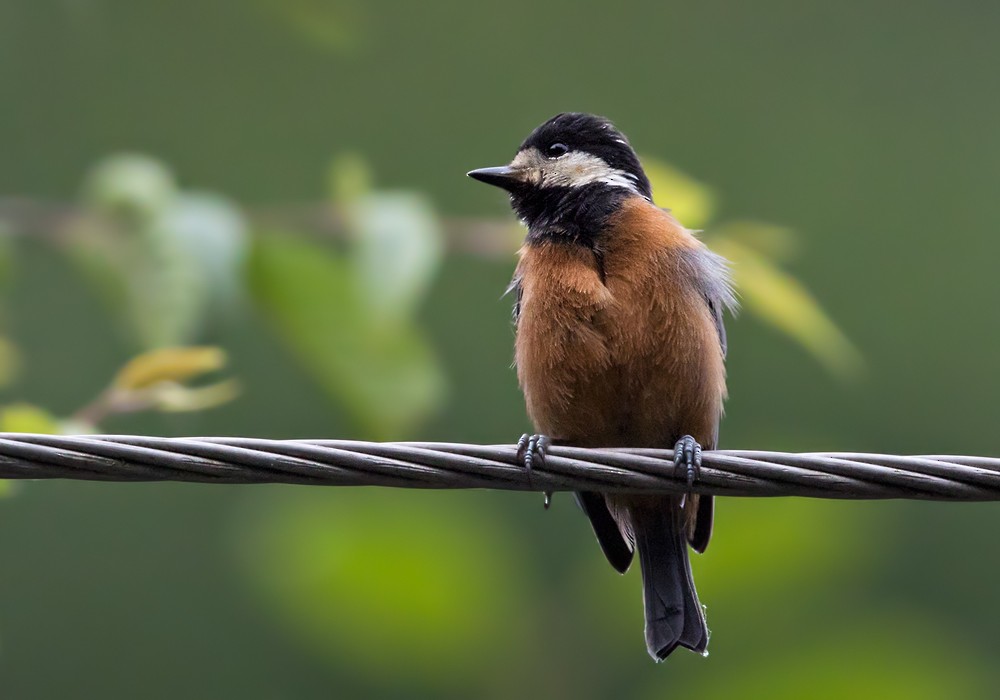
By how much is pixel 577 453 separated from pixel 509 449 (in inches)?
10.0

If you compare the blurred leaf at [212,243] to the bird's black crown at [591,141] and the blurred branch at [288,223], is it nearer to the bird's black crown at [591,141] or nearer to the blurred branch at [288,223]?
the blurred branch at [288,223]

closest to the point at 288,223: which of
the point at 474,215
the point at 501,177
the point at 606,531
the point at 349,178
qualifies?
the point at 349,178

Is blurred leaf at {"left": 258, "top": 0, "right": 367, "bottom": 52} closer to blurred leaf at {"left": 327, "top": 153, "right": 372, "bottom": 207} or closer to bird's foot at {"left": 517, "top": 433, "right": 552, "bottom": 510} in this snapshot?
blurred leaf at {"left": 327, "top": 153, "right": 372, "bottom": 207}

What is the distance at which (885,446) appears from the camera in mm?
10797

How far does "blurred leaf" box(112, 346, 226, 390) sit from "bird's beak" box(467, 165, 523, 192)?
1.84 meters

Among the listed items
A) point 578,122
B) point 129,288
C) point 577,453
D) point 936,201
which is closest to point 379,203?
point 129,288

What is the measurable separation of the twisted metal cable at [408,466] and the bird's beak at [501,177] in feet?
6.57

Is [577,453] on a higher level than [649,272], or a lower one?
lower

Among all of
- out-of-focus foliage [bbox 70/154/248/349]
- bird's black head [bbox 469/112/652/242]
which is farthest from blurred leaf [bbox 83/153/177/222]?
bird's black head [bbox 469/112/652/242]

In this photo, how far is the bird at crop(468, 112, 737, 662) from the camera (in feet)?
13.9

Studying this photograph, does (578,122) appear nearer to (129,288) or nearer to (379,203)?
(379,203)

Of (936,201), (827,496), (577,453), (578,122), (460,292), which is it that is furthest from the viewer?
(936,201)

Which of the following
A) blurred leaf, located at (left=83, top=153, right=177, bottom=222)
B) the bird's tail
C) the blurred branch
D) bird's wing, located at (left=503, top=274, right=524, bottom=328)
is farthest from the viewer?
bird's wing, located at (left=503, top=274, right=524, bottom=328)

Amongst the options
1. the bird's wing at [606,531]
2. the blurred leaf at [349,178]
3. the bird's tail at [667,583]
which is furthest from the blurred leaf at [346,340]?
the bird's tail at [667,583]
